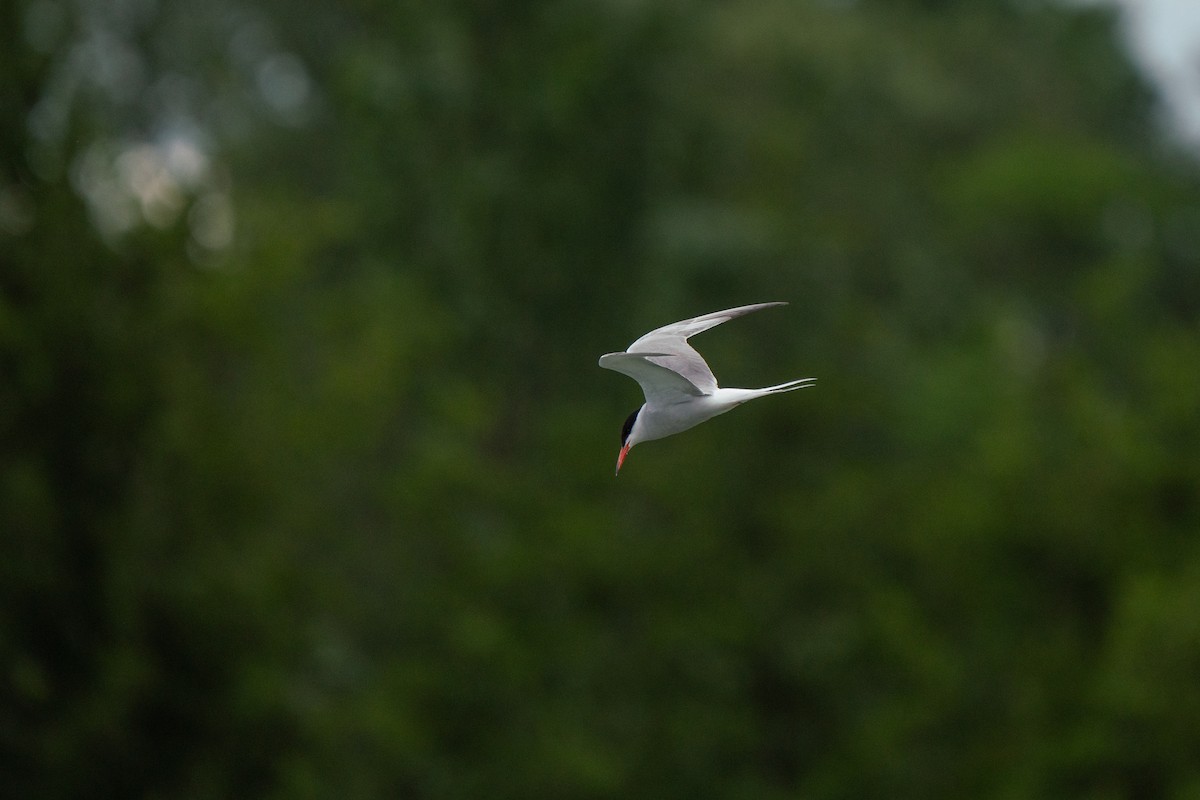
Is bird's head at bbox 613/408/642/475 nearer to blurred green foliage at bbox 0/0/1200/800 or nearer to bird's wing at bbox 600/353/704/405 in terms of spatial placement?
bird's wing at bbox 600/353/704/405

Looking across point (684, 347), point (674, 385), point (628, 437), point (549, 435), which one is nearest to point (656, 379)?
point (674, 385)

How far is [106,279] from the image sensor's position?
18.3 metres

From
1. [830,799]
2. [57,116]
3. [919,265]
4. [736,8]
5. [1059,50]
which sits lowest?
[830,799]

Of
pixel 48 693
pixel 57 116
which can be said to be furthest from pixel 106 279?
pixel 48 693

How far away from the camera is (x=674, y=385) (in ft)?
22.4

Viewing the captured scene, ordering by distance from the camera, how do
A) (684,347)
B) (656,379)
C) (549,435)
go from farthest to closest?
1. (549,435)
2. (684,347)
3. (656,379)

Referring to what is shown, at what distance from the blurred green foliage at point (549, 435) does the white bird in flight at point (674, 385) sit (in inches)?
401

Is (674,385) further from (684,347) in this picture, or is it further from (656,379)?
(684,347)

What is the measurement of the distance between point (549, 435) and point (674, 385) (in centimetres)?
2123

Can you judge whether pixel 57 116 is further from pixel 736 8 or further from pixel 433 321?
pixel 736 8

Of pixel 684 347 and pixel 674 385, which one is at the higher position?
pixel 684 347

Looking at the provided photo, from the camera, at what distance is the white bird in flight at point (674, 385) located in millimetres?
6441

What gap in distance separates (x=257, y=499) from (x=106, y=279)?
282 cm

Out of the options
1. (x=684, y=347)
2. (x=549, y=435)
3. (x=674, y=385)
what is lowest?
(x=674, y=385)
